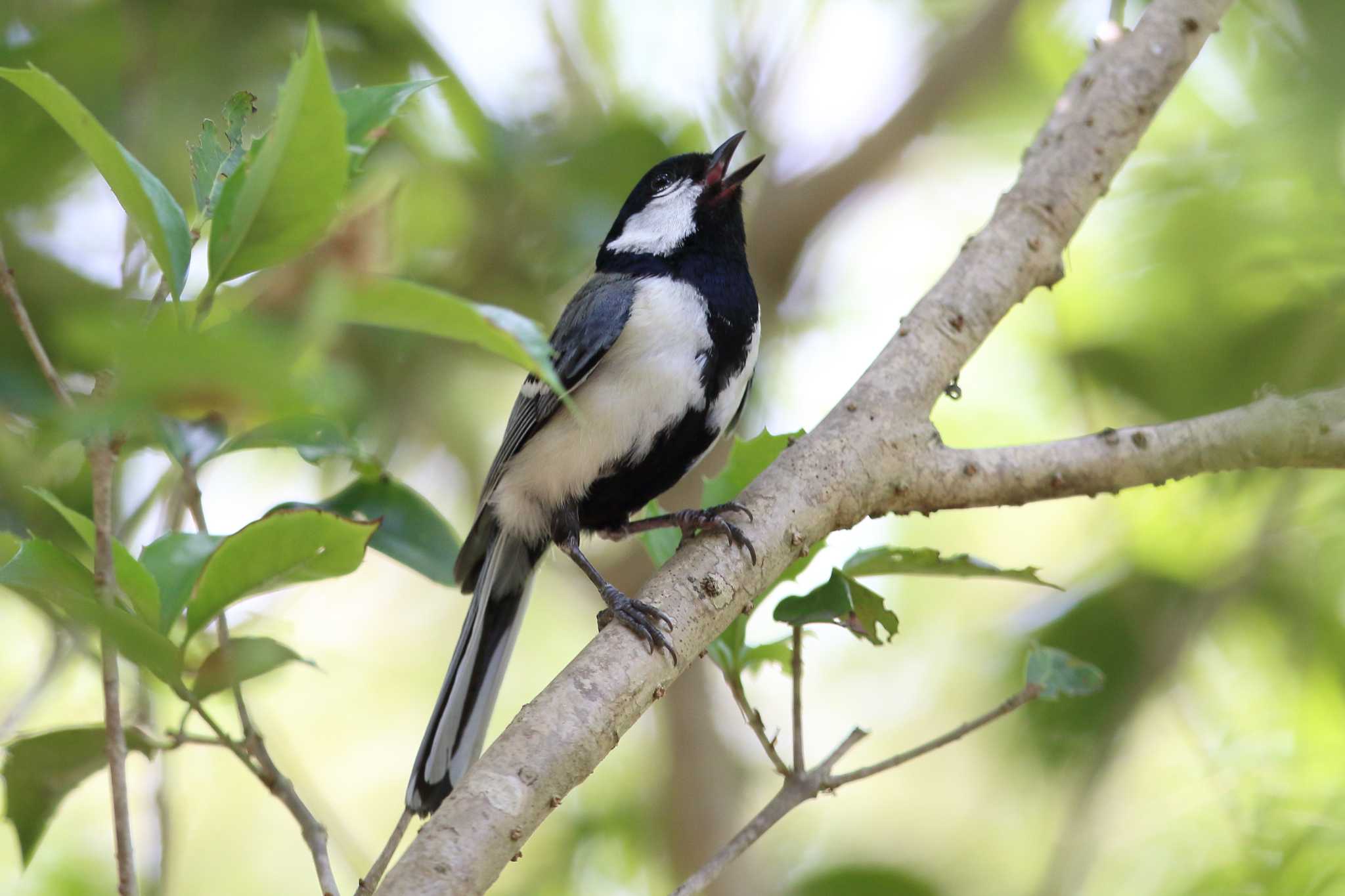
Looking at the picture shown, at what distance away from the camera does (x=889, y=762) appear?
65.8 inches

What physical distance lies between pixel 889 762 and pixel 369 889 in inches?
29.9

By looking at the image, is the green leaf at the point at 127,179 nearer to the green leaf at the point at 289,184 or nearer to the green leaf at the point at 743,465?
the green leaf at the point at 289,184

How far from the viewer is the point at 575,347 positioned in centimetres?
252

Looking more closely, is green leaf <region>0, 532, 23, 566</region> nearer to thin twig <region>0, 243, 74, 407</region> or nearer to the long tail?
thin twig <region>0, 243, 74, 407</region>

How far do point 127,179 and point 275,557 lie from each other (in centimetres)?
52

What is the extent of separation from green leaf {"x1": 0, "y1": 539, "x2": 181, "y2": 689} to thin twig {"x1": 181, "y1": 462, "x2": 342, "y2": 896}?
0.39ft

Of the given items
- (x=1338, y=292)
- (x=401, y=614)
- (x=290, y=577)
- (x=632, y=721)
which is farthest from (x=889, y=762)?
(x=401, y=614)

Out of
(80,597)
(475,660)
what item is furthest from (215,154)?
(475,660)

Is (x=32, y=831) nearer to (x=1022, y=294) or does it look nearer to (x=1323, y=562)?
(x=1022, y=294)

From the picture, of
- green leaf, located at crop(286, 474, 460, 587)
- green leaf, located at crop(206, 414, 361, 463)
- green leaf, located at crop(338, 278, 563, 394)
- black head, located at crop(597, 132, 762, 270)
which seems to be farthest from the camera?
black head, located at crop(597, 132, 762, 270)

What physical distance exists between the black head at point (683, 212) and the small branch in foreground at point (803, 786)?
1.40 meters

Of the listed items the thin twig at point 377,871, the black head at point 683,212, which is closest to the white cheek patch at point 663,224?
the black head at point 683,212

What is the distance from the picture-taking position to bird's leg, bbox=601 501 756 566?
1.82 meters

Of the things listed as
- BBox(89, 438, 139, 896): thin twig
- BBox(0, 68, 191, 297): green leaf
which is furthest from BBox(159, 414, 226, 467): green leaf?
BBox(0, 68, 191, 297): green leaf
